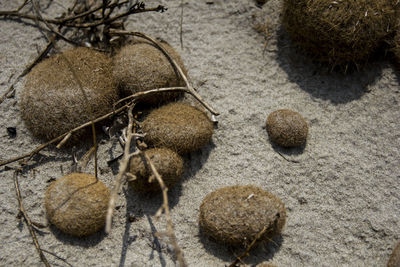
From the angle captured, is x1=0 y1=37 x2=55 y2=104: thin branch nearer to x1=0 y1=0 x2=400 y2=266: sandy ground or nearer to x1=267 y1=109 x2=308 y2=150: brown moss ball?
x1=0 y1=0 x2=400 y2=266: sandy ground

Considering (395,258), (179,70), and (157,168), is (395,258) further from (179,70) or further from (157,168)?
(179,70)

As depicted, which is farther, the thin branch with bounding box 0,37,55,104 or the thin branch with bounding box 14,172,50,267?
the thin branch with bounding box 0,37,55,104

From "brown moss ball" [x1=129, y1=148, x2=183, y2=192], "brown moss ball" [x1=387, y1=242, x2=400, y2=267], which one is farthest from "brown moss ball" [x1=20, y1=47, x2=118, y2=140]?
"brown moss ball" [x1=387, y1=242, x2=400, y2=267]

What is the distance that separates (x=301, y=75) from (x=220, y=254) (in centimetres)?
239

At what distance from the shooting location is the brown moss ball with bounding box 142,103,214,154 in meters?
3.36

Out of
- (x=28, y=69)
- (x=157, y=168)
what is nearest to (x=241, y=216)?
(x=157, y=168)

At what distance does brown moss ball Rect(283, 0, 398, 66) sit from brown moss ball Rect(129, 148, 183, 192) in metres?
2.13

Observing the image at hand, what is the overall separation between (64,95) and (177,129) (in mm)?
1253

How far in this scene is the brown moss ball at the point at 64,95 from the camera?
3.53m

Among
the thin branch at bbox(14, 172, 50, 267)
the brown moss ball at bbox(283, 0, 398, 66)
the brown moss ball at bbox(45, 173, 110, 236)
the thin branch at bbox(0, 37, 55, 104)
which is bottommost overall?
the thin branch at bbox(14, 172, 50, 267)

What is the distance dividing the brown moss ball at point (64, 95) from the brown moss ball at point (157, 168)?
2.64ft

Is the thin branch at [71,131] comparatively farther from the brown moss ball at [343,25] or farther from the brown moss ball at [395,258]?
the brown moss ball at [395,258]

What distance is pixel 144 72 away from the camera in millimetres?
3623

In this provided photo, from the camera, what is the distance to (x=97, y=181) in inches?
130
